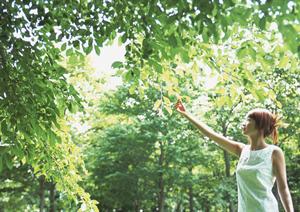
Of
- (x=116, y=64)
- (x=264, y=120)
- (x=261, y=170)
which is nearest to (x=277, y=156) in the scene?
(x=261, y=170)

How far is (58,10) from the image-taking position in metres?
4.07

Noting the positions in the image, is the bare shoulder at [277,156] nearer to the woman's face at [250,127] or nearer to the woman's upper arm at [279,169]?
the woman's upper arm at [279,169]

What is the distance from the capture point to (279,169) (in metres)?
2.87

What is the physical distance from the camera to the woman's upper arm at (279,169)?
2.85 meters

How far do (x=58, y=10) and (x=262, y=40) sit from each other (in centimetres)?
194

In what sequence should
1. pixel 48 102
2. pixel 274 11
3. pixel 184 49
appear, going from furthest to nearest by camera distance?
pixel 48 102
pixel 184 49
pixel 274 11

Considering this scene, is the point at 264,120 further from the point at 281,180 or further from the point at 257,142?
the point at 281,180

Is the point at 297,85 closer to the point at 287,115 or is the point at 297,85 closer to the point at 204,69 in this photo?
the point at 287,115

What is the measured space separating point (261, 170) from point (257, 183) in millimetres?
92

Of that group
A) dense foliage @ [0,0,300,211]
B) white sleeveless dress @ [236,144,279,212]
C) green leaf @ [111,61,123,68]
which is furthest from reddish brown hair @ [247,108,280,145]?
green leaf @ [111,61,123,68]

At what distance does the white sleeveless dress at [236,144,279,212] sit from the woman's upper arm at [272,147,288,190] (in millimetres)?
29

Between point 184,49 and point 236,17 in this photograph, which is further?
point 184,49

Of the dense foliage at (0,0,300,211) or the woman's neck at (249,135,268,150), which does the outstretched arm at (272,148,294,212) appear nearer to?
the woman's neck at (249,135,268,150)

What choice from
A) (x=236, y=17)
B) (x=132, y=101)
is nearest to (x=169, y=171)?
(x=132, y=101)
